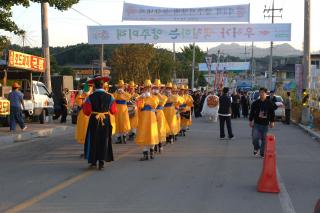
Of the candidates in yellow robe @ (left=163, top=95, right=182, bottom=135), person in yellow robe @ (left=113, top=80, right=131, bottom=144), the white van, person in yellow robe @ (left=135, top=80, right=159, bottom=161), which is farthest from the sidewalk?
person in yellow robe @ (left=135, top=80, right=159, bottom=161)

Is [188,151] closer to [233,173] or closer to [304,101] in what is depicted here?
[233,173]

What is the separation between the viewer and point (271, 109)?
12.6m

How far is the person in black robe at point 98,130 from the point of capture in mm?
10219

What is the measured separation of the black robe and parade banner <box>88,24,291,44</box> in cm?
1934

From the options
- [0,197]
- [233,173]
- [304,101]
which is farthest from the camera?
[304,101]

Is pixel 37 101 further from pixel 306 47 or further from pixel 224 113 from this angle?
pixel 306 47

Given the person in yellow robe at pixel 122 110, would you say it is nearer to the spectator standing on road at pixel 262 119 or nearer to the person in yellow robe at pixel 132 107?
the person in yellow robe at pixel 132 107

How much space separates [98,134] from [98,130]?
80 mm

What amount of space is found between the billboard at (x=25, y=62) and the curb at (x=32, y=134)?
8.88 ft

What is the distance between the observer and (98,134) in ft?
33.7

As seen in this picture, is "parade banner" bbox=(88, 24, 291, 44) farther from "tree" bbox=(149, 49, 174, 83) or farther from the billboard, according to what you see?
"tree" bbox=(149, 49, 174, 83)

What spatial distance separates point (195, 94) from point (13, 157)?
2071cm

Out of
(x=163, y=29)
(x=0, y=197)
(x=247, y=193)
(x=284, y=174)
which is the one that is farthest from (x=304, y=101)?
(x=0, y=197)

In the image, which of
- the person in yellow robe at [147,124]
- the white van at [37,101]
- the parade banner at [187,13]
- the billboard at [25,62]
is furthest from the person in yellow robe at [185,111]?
the parade banner at [187,13]
